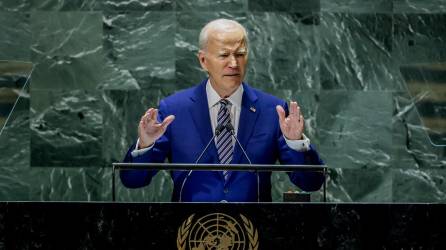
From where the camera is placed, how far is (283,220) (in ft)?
10.4

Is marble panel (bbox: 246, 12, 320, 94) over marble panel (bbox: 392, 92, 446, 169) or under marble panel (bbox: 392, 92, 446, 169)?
over

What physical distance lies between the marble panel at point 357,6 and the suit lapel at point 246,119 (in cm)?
178

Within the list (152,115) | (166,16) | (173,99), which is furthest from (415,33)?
(152,115)

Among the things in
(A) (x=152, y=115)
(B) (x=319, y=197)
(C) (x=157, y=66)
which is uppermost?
(C) (x=157, y=66)

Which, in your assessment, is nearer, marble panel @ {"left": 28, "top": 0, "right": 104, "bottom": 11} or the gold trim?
the gold trim

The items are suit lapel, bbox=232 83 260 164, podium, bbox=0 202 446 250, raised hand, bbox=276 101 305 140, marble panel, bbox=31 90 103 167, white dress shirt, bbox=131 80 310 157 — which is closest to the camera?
podium, bbox=0 202 446 250

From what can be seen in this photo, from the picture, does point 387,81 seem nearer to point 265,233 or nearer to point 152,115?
point 152,115

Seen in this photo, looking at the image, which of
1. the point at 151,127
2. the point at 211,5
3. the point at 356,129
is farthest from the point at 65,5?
the point at 151,127

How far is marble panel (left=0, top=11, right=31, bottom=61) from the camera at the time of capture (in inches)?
236

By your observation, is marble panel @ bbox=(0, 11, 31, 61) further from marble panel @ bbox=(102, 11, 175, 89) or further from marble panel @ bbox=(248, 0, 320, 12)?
marble panel @ bbox=(248, 0, 320, 12)

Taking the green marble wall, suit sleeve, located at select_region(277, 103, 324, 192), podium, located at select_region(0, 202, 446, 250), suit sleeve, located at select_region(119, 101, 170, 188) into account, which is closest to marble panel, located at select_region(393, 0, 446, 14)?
the green marble wall

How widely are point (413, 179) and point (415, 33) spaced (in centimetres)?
101

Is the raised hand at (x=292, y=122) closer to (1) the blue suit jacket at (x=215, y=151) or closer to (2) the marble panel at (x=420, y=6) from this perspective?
(1) the blue suit jacket at (x=215, y=151)

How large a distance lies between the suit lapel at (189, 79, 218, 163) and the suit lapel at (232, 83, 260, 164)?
5.0 inches
